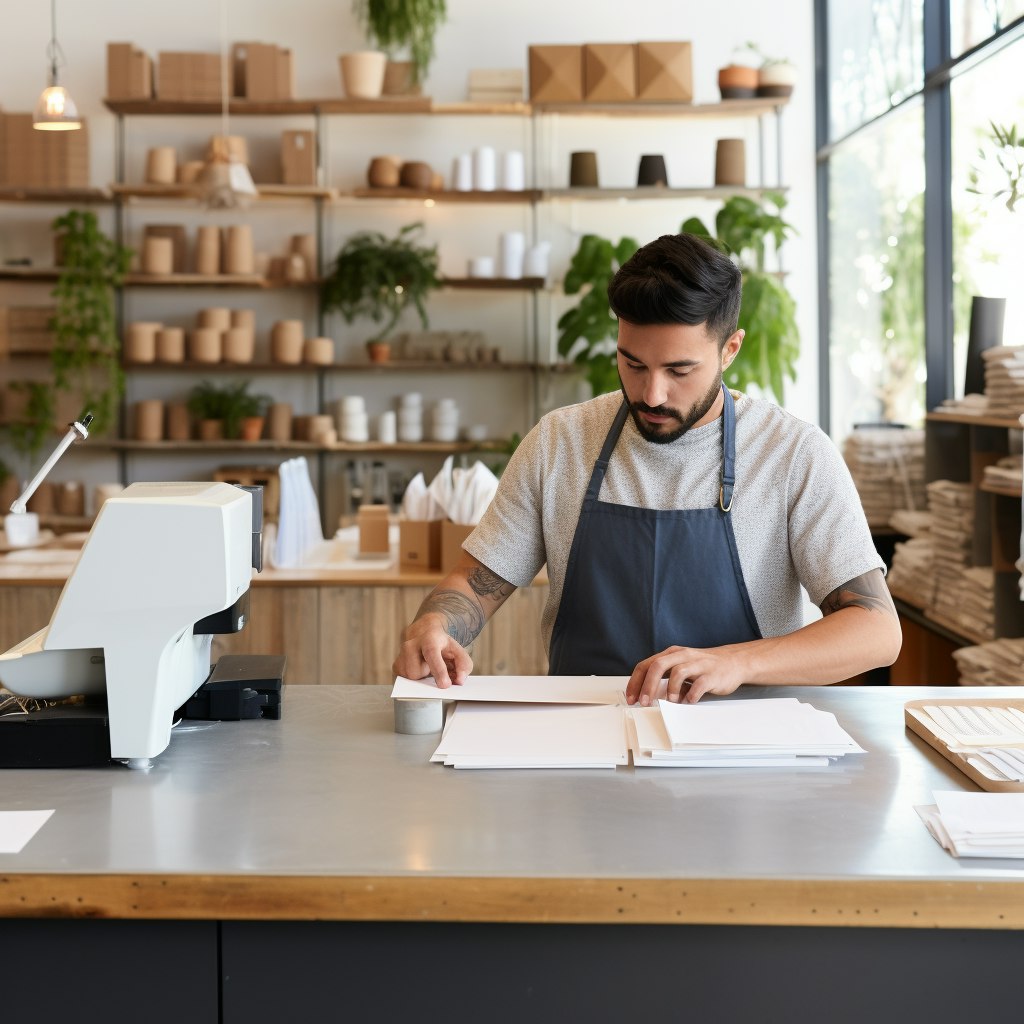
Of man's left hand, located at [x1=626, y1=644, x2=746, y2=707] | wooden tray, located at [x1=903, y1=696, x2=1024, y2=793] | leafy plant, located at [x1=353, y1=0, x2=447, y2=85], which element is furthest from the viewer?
leafy plant, located at [x1=353, y1=0, x2=447, y2=85]

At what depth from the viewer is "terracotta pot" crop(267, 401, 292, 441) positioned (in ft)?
21.0

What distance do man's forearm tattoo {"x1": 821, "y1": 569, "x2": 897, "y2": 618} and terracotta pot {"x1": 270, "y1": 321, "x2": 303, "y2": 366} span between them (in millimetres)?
4517

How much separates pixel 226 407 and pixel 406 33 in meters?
1.96

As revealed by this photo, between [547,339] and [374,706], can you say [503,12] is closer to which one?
[547,339]

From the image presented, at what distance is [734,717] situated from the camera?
5.95ft

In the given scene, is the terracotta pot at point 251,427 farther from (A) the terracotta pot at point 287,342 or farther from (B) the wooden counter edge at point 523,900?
(B) the wooden counter edge at point 523,900

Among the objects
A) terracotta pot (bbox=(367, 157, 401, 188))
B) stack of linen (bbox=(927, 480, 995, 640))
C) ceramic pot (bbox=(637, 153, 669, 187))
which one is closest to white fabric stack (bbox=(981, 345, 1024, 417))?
stack of linen (bbox=(927, 480, 995, 640))

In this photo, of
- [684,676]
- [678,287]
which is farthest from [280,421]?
[684,676]

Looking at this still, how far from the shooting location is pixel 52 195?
20.8ft

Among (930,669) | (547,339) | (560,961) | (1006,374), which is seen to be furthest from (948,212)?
(560,961)

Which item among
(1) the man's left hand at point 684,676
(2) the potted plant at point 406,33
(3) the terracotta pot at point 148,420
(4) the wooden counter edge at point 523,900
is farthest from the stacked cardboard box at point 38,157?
(4) the wooden counter edge at point 523,900

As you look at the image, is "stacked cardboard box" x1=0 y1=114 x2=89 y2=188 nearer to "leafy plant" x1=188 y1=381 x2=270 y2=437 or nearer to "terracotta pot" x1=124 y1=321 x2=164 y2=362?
"terracotta pot" x1=124 y1=321 x2=164 y2=362

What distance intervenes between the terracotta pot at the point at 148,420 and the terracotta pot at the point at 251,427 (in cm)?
41

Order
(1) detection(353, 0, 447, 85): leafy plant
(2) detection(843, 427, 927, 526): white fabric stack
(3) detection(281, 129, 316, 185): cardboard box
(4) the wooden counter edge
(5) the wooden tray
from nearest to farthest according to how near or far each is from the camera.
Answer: (4) the wooden counter edge < (5) the wooden tray < (2) detection(843, 427, 927, 526): white fabric stack < (1) detection(353, 0, 447, 85): leafy plant < (3) detection(281, 129, 316, 185): cardboard box
